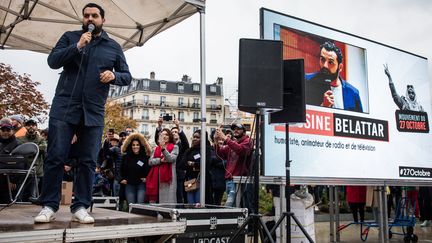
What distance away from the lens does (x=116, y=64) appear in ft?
10.7

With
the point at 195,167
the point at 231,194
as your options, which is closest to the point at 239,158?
the point at 231,194

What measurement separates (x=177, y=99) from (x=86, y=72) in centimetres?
7530

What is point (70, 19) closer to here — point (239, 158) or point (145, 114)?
point (239, 158)

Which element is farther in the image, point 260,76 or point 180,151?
point 180,151

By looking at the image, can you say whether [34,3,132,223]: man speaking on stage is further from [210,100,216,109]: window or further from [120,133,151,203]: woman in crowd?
[210,100,216,109]: window

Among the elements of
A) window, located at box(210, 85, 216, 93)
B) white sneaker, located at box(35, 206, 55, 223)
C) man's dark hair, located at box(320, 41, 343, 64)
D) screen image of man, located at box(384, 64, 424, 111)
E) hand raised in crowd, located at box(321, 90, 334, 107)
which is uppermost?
window, located at box(210, 85, 216, 93)

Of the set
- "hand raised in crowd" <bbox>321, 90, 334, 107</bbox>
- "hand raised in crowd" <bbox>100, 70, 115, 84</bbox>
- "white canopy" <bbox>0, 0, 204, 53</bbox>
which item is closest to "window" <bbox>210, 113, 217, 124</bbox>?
"white canopy" <bbox>0, 0, 204, 53</bbox>

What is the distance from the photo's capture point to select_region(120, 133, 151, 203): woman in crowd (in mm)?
6105

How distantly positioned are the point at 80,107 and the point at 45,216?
0.83 metres

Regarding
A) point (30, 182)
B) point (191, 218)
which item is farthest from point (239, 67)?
point (30, 182)

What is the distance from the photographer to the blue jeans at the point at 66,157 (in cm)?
290

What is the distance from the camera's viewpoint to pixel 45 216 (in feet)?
8.94

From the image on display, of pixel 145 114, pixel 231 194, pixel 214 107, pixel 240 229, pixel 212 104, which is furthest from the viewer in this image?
pixel 212 104

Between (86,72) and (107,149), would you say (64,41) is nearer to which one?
(86,72)
